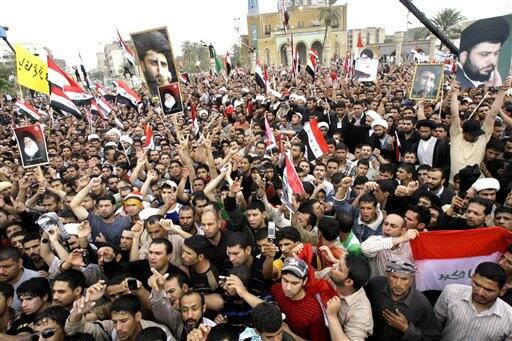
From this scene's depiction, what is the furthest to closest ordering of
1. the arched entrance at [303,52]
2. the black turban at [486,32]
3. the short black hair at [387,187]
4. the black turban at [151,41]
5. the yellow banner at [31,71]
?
1. the arched entrance at [303,52]
2. the yellow banner at [31,71]
3. the black turban at [151,41]
4. the black turban at [486,32]
5. the short black hair at [387,187]

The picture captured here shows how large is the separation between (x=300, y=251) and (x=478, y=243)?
59.1 inches

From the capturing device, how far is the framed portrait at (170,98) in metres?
7.71

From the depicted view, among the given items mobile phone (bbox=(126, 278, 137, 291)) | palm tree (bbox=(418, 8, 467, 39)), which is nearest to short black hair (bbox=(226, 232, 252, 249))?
mobile phone (bbox=(126, 278, 137, 291))

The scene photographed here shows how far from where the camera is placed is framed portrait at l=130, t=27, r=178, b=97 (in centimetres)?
716

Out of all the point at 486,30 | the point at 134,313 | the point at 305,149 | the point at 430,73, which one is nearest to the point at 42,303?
the point at 134,313

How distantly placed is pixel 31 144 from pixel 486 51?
7.62m

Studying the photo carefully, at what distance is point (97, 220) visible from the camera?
496 cm

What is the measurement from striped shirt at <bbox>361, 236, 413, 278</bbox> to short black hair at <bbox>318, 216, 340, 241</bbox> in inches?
11.5

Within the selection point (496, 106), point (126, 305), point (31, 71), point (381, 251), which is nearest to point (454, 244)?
point (381, 251)

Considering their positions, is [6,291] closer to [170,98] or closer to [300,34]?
[170,98]

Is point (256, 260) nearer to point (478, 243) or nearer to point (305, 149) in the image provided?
point (478, 243)

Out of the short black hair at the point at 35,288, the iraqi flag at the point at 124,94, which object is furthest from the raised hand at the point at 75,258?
the iraqi flag at the point at 124,94

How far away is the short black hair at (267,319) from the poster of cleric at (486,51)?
5.73 meters

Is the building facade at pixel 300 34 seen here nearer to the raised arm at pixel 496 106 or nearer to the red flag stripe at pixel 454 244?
the raised arm at pixel 496 106
